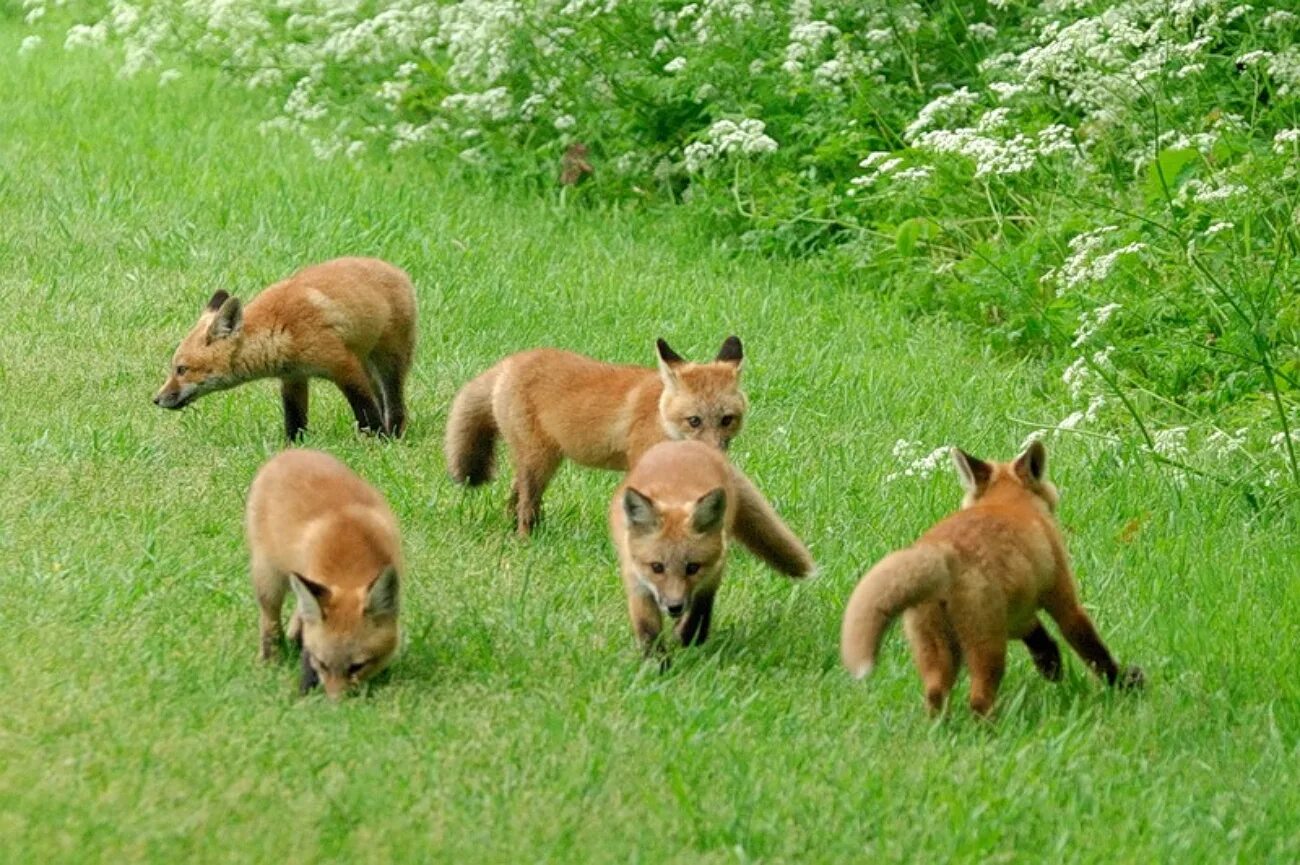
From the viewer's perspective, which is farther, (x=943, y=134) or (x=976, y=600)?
(x=943, y=134)

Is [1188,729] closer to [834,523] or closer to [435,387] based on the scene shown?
[834,523]

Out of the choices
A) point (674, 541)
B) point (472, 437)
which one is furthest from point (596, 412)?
point (674, 541)

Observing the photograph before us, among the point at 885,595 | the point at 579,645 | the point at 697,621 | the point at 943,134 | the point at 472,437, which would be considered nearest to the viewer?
the point at 885,595

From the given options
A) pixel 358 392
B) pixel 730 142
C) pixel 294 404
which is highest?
pixel 730 142

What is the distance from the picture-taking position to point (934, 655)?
685cm

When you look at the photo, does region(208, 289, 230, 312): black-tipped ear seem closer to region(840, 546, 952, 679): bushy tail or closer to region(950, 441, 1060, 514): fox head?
region(950, 441, 1060, 514): fox head

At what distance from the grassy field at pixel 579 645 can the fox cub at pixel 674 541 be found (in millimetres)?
155

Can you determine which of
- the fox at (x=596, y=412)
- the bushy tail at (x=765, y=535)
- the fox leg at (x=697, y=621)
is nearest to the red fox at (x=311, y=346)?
the fox at (x=596, y=412)

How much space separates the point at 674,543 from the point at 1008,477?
1190mm

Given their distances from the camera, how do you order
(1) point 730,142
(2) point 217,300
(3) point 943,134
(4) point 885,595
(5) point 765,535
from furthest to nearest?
(1) point 730,142
(2) point 217,300
(3) point 943,134
(5) point 765,535
(4) point 885,595

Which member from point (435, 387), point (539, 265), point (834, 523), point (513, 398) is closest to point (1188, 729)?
point (834, 523)

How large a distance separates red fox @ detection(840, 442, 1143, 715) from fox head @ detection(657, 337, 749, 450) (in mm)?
2174

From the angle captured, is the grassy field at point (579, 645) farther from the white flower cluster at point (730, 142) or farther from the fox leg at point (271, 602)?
the white flower cluster at point (730, 142)

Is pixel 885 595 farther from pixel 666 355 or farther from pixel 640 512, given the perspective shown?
pixel 666 355
